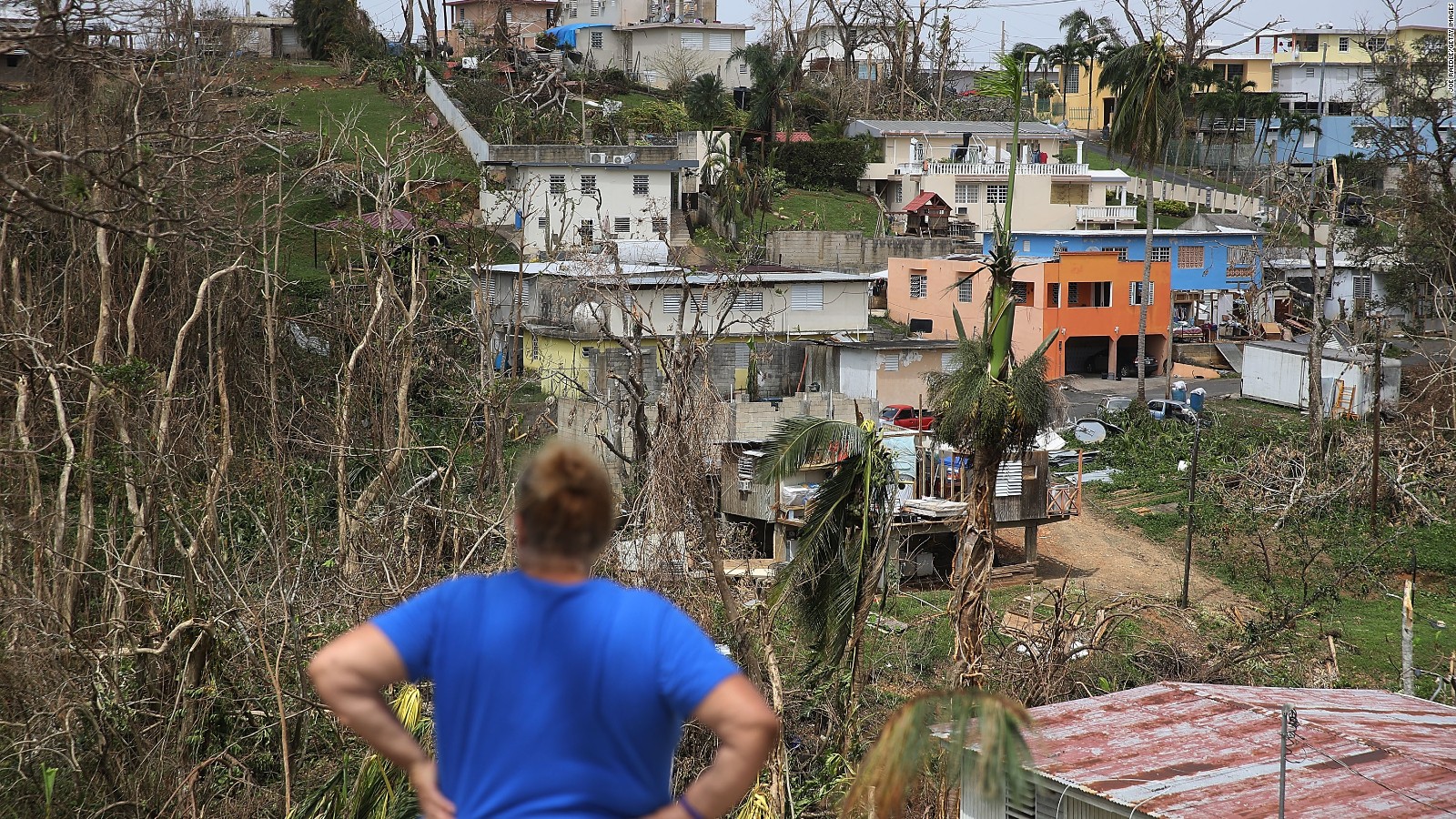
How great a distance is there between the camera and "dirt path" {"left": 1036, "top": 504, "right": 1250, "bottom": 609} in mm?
19812

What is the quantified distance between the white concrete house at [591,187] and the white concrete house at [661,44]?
2098 centimetres

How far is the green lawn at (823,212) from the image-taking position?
139ft

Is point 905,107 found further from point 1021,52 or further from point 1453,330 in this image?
point 1021,52

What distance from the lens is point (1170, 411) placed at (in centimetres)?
2919

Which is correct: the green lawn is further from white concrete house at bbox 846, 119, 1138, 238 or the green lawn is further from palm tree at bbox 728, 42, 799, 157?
palm tree at bbox 728, 42, 799, 157

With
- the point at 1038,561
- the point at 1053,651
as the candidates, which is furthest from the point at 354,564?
the point at 1038,561

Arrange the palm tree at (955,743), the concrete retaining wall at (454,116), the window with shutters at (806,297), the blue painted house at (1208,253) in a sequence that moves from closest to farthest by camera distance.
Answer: the palm tree at (955,743) < the window with shutters at (806,297) < the concrete retaining wall at (454,116) < the blue painted house at (1208,253)

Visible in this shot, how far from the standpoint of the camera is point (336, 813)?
645 cm

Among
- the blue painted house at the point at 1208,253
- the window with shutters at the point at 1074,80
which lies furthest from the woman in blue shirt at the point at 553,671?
the window with shutters at the point at 1074,80

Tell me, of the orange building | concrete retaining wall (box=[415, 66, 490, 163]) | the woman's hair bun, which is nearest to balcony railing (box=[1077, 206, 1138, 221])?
the orange building

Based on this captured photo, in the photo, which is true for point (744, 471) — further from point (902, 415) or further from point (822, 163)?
point (822, 163)

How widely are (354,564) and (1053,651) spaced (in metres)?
6.86

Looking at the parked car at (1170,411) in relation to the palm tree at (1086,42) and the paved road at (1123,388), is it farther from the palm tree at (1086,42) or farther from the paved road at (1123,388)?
the palm tree at (1086,42)

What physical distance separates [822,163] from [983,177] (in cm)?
585
